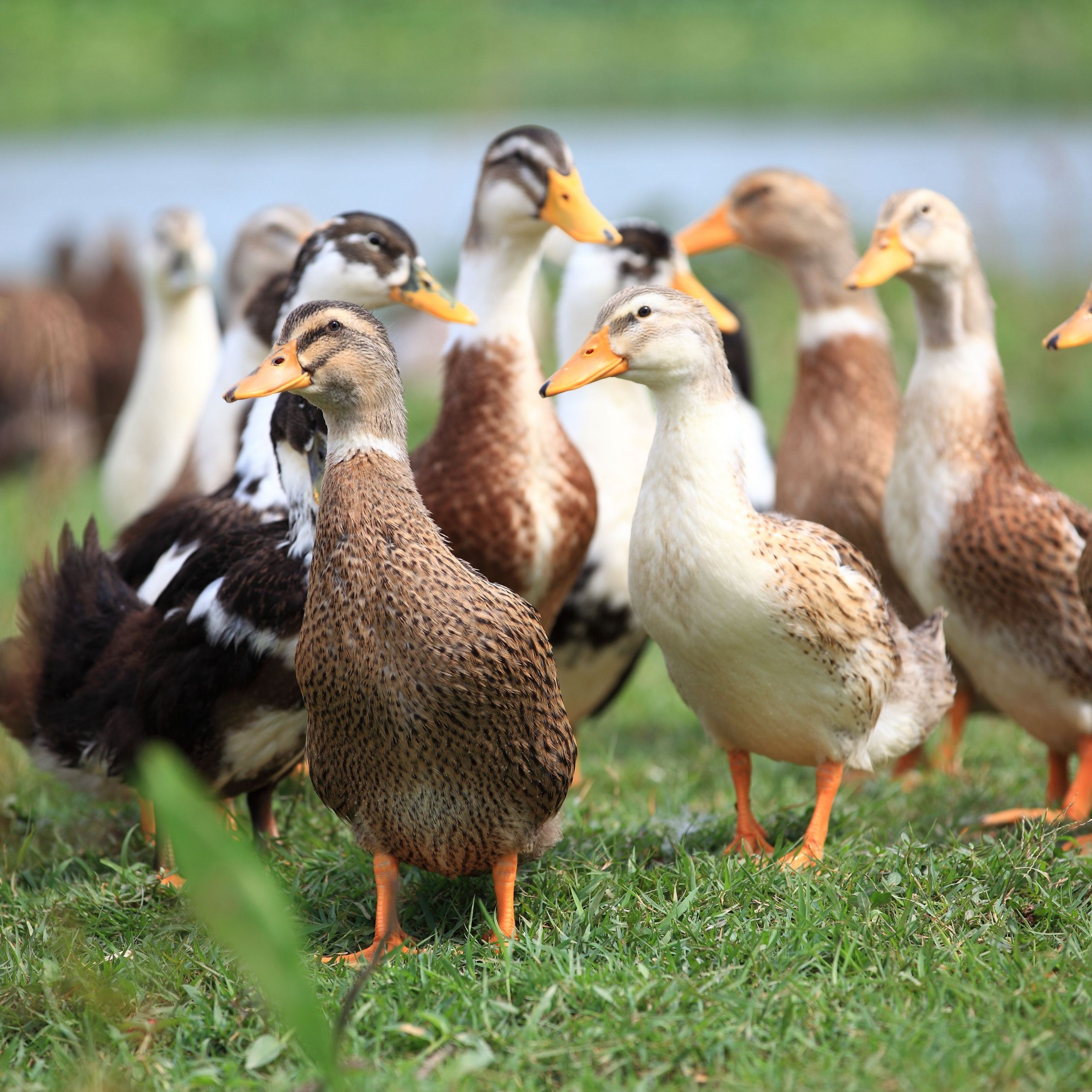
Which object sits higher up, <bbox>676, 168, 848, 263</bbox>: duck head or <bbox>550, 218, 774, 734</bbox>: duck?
<bbox>676, 168, 848, 263</bbox>: duck head

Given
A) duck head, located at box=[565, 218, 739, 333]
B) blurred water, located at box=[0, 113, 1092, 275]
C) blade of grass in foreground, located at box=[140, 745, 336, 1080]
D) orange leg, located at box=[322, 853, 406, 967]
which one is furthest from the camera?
blurred water, located at box=[0, 113, 1092, 275]

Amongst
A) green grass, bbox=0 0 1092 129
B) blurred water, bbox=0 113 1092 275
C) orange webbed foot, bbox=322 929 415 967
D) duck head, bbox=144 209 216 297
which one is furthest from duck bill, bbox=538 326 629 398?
green grass, bbox=0 0 1092 129

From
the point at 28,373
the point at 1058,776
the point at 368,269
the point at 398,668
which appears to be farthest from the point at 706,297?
the point at 28,373

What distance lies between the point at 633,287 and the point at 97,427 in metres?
6.63

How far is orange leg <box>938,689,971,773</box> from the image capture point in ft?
14.0

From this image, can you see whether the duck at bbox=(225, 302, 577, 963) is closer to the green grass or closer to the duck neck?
the duck neck

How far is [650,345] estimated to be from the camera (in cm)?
300

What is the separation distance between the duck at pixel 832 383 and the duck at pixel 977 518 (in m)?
0.28

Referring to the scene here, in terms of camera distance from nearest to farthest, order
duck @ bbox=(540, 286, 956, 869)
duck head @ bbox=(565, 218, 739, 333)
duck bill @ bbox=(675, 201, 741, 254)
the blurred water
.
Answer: duck @ bbox=(540, 286, 956, 869)
duck head @ bbox=(565, 218, 739, 333)
duck bill @ bbox=(675, 201, 741, 254)
the blurred water

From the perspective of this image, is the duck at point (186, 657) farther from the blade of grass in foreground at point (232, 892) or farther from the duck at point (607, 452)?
the blade of grass in foreground at point (232, 892)

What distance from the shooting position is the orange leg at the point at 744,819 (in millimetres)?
3129

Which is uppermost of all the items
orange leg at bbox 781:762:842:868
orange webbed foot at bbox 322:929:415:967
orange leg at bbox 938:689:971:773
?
orange leg at bbox 781:762:842:868

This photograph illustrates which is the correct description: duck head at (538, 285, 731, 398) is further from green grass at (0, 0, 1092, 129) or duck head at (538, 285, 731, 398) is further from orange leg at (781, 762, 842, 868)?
green grass at (0, 0, 1092, 129)

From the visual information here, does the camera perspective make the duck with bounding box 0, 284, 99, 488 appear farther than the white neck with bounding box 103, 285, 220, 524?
Yes
